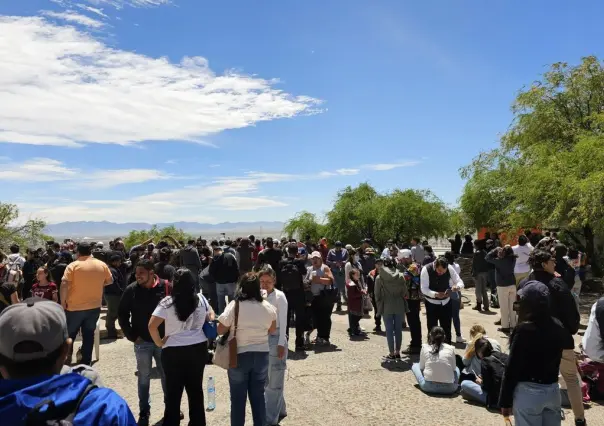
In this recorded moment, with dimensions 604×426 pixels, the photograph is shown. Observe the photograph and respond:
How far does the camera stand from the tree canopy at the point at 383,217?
22.4m

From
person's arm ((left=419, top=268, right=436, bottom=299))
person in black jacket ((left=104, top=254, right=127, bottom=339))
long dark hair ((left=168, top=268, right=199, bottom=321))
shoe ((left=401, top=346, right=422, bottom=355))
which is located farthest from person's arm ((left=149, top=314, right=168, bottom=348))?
person in black jacket ((left=104, top=254, right=127, bottom=339))

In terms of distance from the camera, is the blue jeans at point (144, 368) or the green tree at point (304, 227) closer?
the blue jeans at point (144, 368)

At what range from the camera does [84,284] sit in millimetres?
6539

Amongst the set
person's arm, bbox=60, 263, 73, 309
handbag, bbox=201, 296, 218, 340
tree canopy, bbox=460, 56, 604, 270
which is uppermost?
tree canopy, bbox=460, 56, 604, 270

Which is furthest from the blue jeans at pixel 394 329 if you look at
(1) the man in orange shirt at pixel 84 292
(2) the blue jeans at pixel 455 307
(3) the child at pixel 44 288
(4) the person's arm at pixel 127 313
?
(3) the child at pixel 44 288

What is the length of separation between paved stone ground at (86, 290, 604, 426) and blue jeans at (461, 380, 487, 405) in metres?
0.11

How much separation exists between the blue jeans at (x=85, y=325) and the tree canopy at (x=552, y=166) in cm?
1124

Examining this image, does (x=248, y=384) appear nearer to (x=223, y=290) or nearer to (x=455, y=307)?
(x=455, y=307)

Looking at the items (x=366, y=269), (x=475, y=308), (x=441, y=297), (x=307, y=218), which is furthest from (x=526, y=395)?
(x=307, y=218)

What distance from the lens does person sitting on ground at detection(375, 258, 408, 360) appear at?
24.6 feet

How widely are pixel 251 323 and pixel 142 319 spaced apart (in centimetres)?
142

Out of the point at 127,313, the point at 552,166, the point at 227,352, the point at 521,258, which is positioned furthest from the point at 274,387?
the point at 552,166

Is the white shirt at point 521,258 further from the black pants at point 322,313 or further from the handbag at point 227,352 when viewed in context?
the handbag at point 227,352

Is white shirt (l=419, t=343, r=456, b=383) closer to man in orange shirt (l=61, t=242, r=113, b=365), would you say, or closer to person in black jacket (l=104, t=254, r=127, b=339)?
man in orange shirt (l=61, t=242, r=113, b=365)
